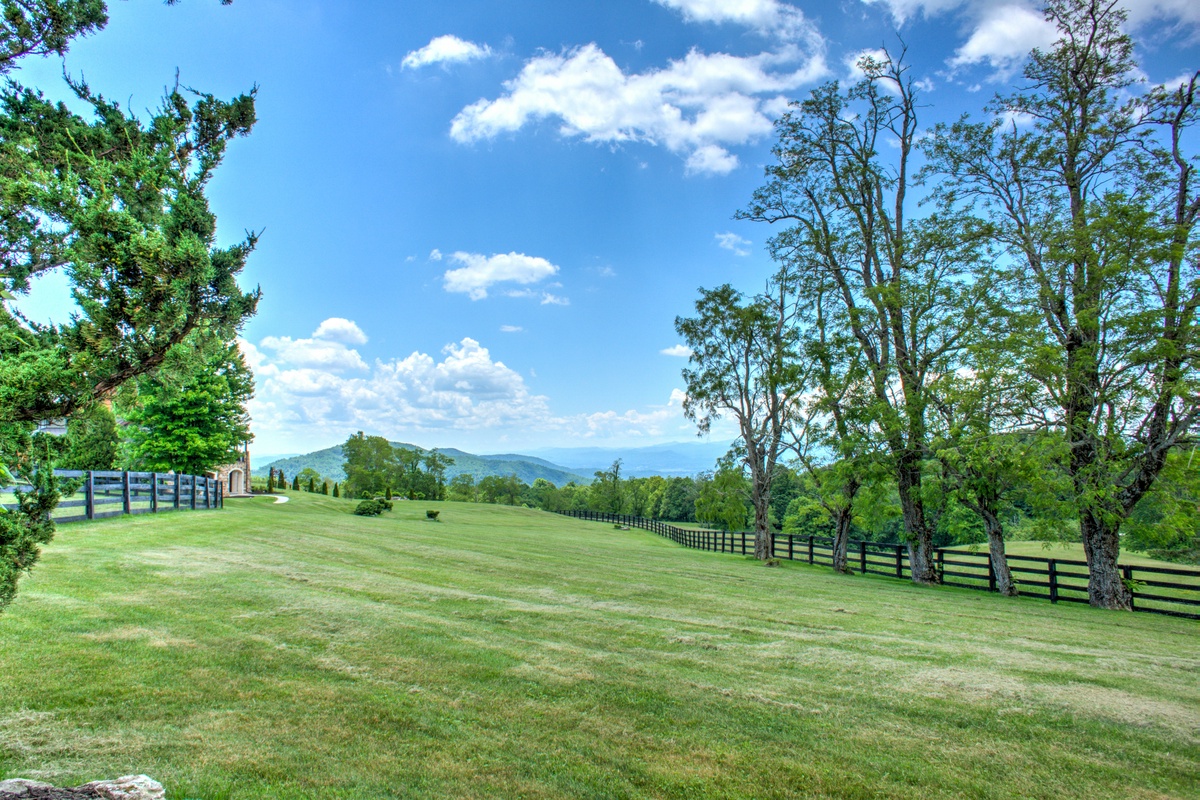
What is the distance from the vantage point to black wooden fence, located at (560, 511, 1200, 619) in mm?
13544

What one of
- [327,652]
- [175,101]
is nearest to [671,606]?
[327,652]

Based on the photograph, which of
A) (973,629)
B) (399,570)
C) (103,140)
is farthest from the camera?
(399,570)

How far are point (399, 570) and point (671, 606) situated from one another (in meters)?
5.40

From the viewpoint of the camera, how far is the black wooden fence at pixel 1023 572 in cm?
1354

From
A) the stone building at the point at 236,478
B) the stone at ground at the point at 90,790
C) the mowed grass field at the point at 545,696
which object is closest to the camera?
the stone at ground at the point at 90,790

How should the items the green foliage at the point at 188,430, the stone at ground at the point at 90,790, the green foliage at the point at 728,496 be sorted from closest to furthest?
1. the stone at ground at the point at 90,790
2. the green foliage at the point at 728,496
3. the green foliage at the point at 188,430

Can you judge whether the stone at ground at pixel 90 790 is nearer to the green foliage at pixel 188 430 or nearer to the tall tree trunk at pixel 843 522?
the tall tree trunk at pixel 843 522

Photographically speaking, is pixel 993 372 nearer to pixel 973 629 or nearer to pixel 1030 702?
pixel 973 629

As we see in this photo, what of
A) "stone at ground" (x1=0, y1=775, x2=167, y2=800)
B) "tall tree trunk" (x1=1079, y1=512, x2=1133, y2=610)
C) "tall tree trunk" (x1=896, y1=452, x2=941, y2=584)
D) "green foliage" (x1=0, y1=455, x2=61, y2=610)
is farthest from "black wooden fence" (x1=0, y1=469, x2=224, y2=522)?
"tall tree trunk" (x1=1079, y1=512, x2=1133, y2=610)

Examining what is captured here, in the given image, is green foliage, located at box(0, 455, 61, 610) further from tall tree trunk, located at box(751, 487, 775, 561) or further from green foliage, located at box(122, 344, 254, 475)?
green foliage, located at box(122, 344, 254, 475)

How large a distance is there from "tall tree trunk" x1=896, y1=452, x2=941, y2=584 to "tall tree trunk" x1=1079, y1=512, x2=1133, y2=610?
398 cm

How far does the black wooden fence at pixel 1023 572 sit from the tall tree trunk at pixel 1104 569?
0.24 meters

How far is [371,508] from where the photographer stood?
3569cm

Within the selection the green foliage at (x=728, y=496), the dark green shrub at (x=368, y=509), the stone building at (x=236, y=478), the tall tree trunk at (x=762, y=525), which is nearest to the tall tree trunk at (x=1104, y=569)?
the tall tree trunk at (x=762, y=525)
